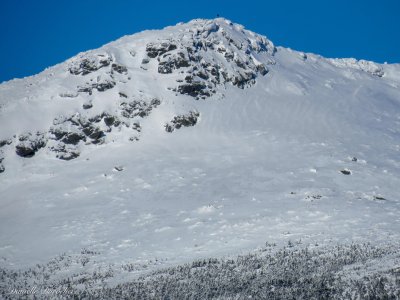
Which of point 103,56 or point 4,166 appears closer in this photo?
point 4,166

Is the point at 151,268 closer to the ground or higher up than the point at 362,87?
closer to the ground

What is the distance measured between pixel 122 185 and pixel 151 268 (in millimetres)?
19536

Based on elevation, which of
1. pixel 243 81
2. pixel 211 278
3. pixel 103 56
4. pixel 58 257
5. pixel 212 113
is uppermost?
pixel 103 56

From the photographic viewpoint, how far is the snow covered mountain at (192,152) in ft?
98.4

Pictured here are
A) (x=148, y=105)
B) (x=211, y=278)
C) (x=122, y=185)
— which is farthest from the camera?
(x=148, y=105)

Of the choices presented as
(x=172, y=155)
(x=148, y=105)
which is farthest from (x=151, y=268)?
(x=148, y=105)

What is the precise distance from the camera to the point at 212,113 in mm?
58656

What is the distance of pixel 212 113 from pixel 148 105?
8.66 metres

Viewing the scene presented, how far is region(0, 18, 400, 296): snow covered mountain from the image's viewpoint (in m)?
30.0

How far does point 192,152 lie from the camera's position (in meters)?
49.4

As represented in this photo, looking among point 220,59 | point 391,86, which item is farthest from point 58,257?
point 391,86

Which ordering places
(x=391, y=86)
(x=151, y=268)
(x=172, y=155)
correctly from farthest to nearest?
(x=391, y=86) < (x=172, y=155) < (x=151, y=268)

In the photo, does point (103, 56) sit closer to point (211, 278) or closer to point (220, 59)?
point (220, 59)

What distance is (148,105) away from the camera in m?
58.0
